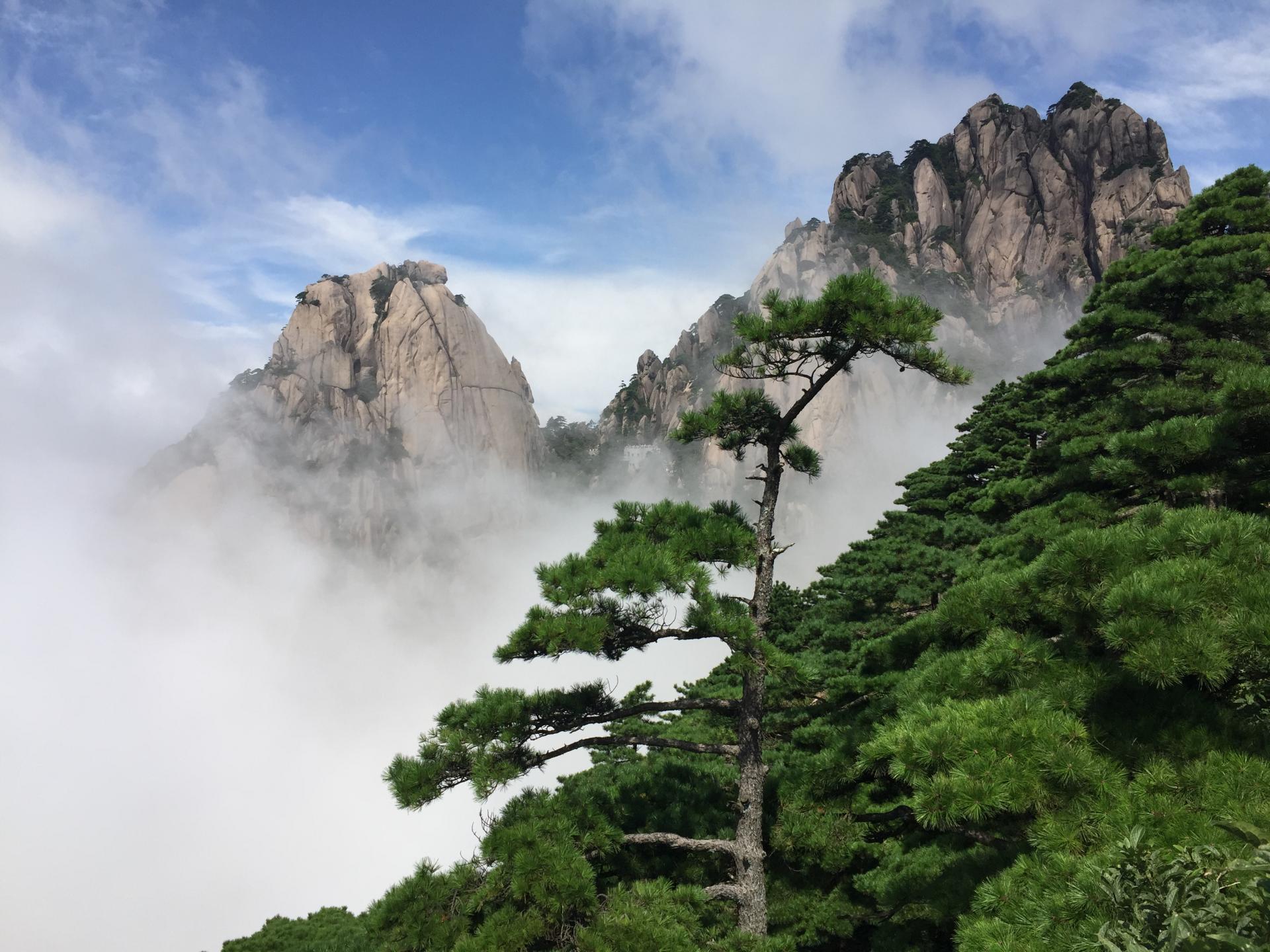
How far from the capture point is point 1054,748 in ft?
13.5

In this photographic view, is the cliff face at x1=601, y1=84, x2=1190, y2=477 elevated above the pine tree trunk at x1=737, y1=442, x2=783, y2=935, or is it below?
above

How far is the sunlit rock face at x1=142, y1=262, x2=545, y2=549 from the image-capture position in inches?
3091

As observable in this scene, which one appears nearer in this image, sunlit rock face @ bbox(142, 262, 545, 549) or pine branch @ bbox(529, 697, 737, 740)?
pine branch @ bbox(529, 697, 737, 740)

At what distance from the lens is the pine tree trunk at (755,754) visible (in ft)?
20.7

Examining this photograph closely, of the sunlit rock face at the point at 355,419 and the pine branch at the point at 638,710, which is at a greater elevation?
the sunlit rock face at the point at 355,419

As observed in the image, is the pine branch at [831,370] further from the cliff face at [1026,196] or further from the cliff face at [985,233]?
the cliff face at [1026,196]

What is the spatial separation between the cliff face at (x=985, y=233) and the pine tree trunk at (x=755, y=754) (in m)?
54.3

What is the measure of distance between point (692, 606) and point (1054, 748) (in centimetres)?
299

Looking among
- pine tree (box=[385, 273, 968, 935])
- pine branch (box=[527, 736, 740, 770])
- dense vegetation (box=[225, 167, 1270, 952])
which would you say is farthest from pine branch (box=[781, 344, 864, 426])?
pine branch (box=[527, 736, 740, 770])

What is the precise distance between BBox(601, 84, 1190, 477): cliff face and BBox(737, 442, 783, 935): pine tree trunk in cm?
5432

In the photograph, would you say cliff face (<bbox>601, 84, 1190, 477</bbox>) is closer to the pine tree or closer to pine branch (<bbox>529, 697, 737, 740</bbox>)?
the pine tree

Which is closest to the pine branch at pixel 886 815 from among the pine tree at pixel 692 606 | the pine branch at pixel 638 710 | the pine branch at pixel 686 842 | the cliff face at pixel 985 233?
the pine tree at pixel 692 606

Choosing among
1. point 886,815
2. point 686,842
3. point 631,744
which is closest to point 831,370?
point 631,744

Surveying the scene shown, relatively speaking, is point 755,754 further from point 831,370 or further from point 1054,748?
point 831,370
